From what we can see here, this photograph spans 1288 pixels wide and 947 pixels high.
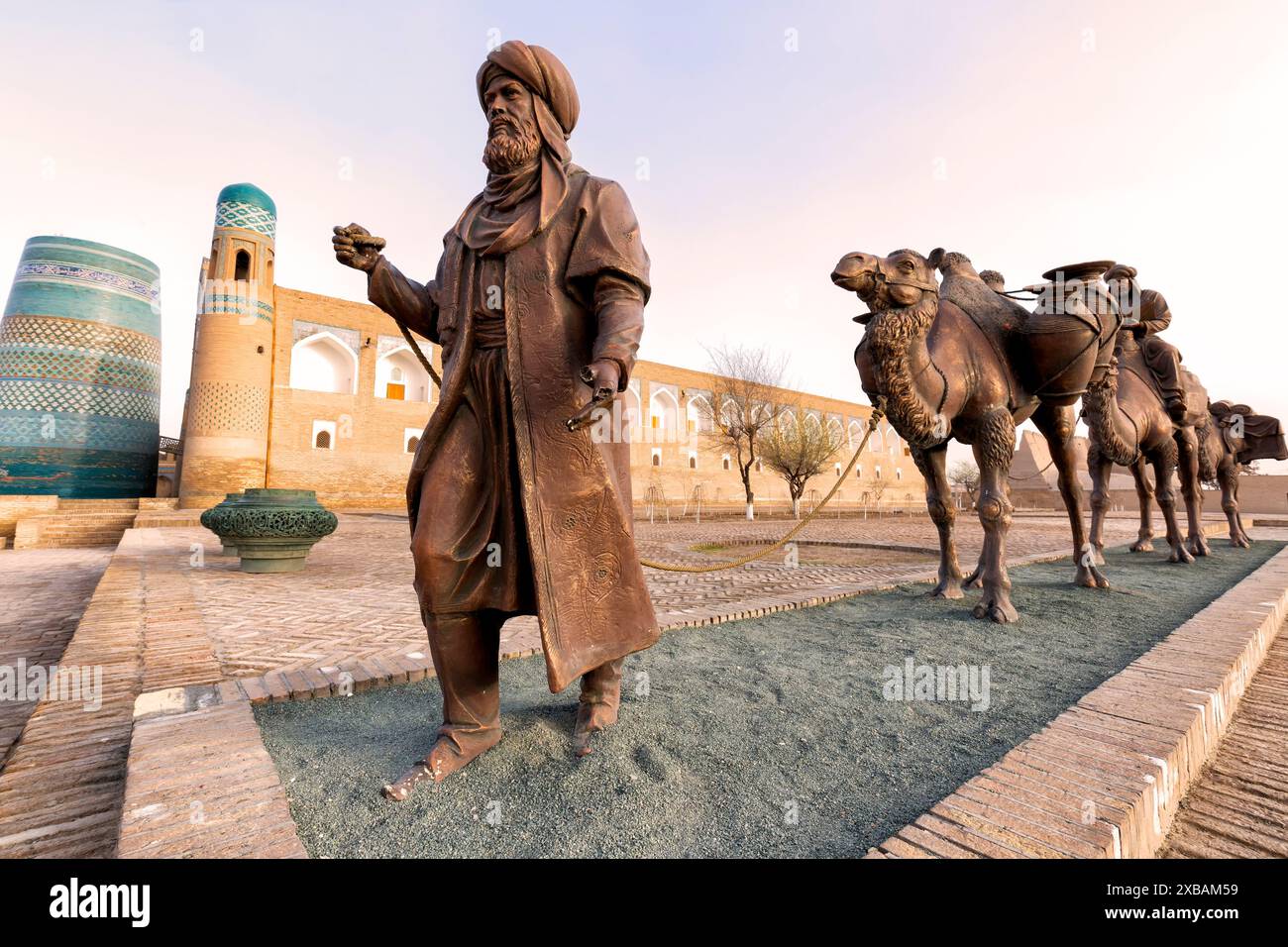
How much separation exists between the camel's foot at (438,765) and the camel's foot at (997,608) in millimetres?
3450

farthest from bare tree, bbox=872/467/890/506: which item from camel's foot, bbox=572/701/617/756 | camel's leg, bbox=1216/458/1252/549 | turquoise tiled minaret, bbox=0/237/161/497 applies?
camel's foot, bbox=572/701/617/756

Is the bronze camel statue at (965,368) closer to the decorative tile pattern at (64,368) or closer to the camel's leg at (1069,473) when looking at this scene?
the camel's leg at (1069,473)

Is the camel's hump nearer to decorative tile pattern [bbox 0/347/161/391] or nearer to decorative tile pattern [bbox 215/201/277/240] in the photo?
decorative tile pattern [bbox 215/201/277/240]

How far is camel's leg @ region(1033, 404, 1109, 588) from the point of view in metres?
4.95

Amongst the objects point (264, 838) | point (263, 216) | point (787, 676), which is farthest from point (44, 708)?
point (263, 216)

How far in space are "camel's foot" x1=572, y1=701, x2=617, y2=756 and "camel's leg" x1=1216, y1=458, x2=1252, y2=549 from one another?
465 inches

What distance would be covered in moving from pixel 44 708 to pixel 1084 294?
6320 mm

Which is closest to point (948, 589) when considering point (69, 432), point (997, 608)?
point (997, 608)

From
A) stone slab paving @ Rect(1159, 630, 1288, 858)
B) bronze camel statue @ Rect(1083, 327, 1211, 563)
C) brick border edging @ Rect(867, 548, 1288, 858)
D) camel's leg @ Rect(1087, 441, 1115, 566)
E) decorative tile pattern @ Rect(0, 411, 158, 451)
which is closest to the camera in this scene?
brick border edging @ Rect(867, 548, 1288, 858)

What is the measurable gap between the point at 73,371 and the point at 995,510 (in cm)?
2942

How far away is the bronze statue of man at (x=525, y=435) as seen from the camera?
1806mm

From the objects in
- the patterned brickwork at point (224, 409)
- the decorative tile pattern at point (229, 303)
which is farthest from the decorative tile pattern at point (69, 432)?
the decorative tile pattern at point (229, 303)

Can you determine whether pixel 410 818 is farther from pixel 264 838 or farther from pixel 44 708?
pixel 44 708

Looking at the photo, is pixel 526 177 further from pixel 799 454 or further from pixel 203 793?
pixel 799 454
